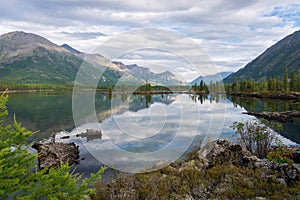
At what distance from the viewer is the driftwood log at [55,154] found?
21.3m

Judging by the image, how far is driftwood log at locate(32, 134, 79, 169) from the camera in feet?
69.8

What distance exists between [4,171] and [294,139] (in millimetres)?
32719

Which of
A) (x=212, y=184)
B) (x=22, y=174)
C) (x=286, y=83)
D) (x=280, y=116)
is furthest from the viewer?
(x=286, y=83)

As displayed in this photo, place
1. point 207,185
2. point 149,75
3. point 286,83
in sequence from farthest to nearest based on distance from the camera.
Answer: point 286,83
point 149,75
point 207,185

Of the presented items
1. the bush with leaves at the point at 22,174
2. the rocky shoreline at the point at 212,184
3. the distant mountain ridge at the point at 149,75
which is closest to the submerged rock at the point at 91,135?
the distant mountain ridge at the point at 149,75

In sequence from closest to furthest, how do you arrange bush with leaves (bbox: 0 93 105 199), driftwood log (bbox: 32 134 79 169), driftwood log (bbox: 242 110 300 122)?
bush with leaves (bbox: 0 93 105 199)
driftwood log (bbox: 32 134 79 169)
driftwood log (bbox: 242 110 300 122)

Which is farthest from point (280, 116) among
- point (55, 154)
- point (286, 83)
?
point (286, 83)

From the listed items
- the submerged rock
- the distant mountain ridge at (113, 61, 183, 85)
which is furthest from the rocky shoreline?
the submerged rock

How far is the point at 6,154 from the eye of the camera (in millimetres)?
5723

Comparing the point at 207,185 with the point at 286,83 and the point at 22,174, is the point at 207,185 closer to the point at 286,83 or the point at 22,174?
the point at 22,174

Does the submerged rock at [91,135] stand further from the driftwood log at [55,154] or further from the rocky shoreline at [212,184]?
the rocky shoreline at [212,184]

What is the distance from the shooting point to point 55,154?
74.9 ft

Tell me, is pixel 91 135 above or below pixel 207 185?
below

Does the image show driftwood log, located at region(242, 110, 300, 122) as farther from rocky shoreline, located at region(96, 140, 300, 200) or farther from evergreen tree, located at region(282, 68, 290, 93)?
evergreen tree, located at region(282, 68, 290, 93)
